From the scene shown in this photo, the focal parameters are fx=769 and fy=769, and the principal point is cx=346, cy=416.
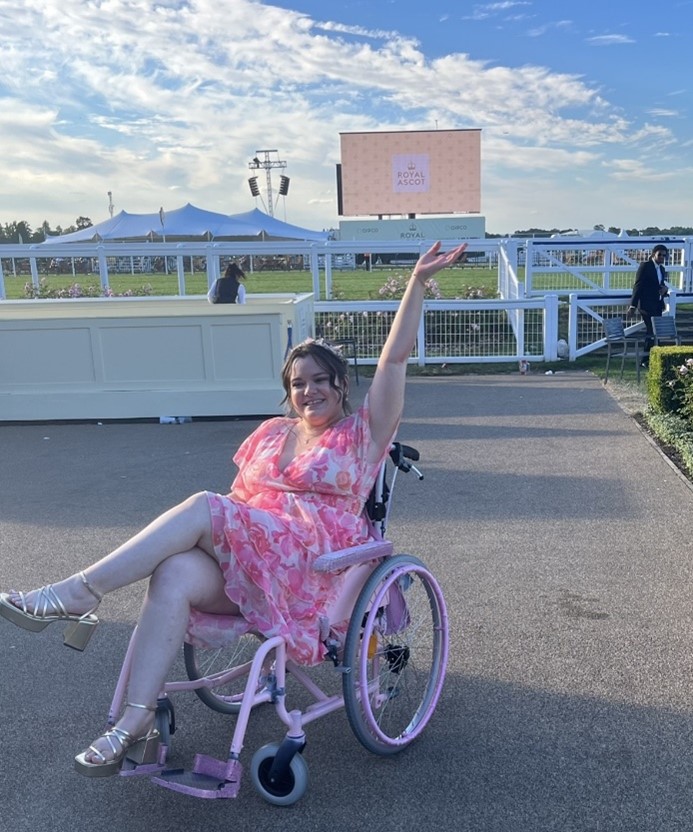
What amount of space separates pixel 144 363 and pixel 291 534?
20.4 ft

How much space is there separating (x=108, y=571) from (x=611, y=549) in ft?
10.0

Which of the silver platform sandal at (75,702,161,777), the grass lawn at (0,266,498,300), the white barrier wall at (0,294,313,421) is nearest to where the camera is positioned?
the silver platform sandal at (75,702,161,777)

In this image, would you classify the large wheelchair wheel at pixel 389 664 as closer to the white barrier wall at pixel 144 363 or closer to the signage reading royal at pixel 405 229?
the white barrier wall at pixel 144 363

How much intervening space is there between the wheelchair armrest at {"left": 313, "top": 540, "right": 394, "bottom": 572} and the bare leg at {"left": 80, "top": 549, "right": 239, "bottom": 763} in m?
0.36

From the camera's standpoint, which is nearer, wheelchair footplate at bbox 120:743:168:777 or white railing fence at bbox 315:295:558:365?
wheelchair footplate at bbox 120:743:168:777

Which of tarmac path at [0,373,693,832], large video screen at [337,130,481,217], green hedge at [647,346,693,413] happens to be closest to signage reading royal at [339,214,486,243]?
large video screen at [337,130,481,217]

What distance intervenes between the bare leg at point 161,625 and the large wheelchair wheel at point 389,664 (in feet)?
1.66

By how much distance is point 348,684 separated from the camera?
2424 millimetres

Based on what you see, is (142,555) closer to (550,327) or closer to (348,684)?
(348,684)

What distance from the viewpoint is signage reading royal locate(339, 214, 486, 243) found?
42375 mm

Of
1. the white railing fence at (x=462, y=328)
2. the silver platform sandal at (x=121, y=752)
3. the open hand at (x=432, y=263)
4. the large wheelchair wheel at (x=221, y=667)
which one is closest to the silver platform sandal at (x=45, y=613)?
the silver platform sandal at (x=121, y=752)

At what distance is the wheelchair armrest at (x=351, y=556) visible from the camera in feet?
7.90

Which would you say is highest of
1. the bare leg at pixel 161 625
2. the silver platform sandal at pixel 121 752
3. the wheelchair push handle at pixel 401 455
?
the wheelchair push handle at pixel 401 455

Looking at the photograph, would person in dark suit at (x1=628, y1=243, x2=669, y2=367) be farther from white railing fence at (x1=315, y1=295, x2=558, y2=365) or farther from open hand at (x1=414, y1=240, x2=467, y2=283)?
open hand at (x1=414, y1=240, x2=467, y2=283)
